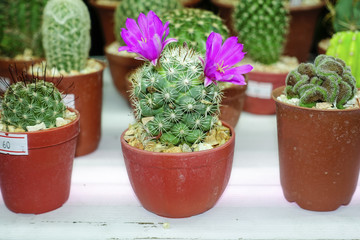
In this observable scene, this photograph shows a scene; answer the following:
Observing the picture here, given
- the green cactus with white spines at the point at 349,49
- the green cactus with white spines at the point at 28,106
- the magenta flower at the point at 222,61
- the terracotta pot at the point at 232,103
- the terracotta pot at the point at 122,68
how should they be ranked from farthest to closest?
the terracotta pot at the point at 122,68 < the terracotta pot at the point at 232,103 < the green cactus with white spines at the point at 349,49 < the green cactus with white spines at the point at 28,106 < the magenta flower at the point at 222,61

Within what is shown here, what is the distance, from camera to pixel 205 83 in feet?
3.41

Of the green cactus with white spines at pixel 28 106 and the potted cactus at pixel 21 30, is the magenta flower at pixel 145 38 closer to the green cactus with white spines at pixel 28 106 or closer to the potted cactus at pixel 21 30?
the green cactus with white spines at pixel 28 106

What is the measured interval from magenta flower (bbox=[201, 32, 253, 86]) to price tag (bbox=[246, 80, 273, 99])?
854 millimetres

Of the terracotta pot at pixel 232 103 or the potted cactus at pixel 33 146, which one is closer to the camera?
the potted cactus at pixel 33 146

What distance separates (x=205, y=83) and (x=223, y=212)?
37 centimetres

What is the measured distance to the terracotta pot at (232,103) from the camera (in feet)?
4.96

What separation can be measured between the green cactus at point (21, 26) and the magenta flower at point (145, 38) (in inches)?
35.5

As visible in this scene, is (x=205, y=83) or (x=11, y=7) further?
(x=11, y=7)

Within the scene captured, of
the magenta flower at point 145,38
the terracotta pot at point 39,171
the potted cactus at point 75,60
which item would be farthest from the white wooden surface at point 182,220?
the magenta flower at point 145,38

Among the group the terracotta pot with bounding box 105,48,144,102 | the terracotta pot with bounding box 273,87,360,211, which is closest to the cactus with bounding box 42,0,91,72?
the terracotta pot with bounding box 105,48,144,102

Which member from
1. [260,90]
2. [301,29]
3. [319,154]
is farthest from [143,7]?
[319,154]

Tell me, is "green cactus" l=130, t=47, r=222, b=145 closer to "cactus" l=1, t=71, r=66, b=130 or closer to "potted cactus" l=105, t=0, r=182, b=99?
"cactus" l=1, t=71, r=66, b=130

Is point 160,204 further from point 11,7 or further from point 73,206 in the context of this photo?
point 11,7

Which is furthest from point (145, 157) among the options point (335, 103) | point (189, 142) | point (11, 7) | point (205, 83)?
point (11, 7)
